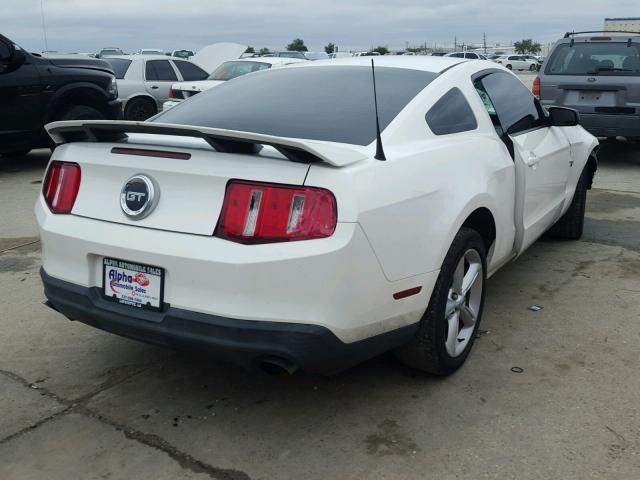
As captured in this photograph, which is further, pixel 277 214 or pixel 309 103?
pixel 309 103

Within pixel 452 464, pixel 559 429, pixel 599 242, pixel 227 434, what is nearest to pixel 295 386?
pixel 227 434

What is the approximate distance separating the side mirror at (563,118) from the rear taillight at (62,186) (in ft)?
10.3

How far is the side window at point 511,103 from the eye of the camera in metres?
4.04

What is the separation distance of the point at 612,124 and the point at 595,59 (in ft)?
3.14

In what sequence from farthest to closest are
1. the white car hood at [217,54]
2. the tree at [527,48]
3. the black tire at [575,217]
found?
the tree at [527,48] → the white car hood at [217,54] → the black tire at [575,217]

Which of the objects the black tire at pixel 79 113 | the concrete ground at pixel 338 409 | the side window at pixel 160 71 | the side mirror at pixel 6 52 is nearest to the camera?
the concrete ground at pixel 338 409

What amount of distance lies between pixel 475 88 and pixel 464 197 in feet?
3.09

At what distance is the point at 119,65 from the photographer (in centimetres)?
1357

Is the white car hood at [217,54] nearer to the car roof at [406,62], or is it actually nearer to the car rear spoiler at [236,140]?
the car roof at [406,62]

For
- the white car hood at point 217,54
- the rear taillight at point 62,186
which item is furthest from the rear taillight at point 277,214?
the white car hood at point 217,54

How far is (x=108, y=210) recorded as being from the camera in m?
2.88

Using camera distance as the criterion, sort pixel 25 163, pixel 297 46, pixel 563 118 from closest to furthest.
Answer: pixel 563 118 → pixel 25 163 → pixel 297 46

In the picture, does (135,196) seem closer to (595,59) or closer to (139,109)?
(595,59)

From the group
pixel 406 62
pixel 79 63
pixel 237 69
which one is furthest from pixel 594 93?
pixel 79 63
